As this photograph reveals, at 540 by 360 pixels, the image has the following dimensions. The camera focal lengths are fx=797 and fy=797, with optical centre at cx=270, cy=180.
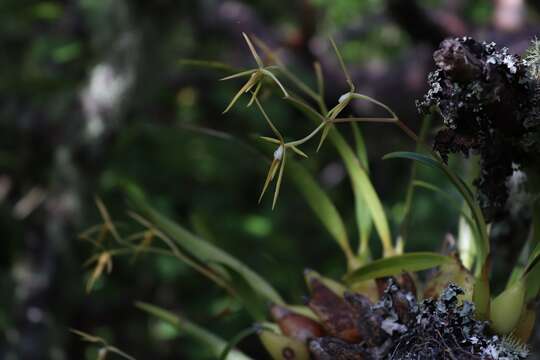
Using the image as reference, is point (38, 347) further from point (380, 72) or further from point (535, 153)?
point (535, 153)

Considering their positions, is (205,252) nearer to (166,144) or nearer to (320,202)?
(320,202)

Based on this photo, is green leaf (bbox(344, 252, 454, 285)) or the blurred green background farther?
the blurred green background

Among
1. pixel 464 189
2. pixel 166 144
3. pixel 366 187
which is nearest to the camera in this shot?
pixel 464 189

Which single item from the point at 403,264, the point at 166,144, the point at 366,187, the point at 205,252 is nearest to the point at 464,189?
the point at 403,264

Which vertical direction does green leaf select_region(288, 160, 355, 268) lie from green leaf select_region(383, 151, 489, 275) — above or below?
below

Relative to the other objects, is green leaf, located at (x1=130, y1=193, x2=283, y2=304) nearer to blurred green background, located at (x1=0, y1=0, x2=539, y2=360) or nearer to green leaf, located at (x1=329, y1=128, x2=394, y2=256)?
green leaf, located at (x1=329, y1=128, x2=394, y2=256)

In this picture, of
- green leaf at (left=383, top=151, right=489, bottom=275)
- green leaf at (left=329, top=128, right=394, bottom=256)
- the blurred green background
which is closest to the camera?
green leaf at (left=383, top=151, right=489, bottom=275)

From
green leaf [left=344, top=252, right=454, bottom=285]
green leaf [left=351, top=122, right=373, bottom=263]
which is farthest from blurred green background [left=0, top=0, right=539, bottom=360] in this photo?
green leaf [left=344, top=252, right=454, bottom=285]
